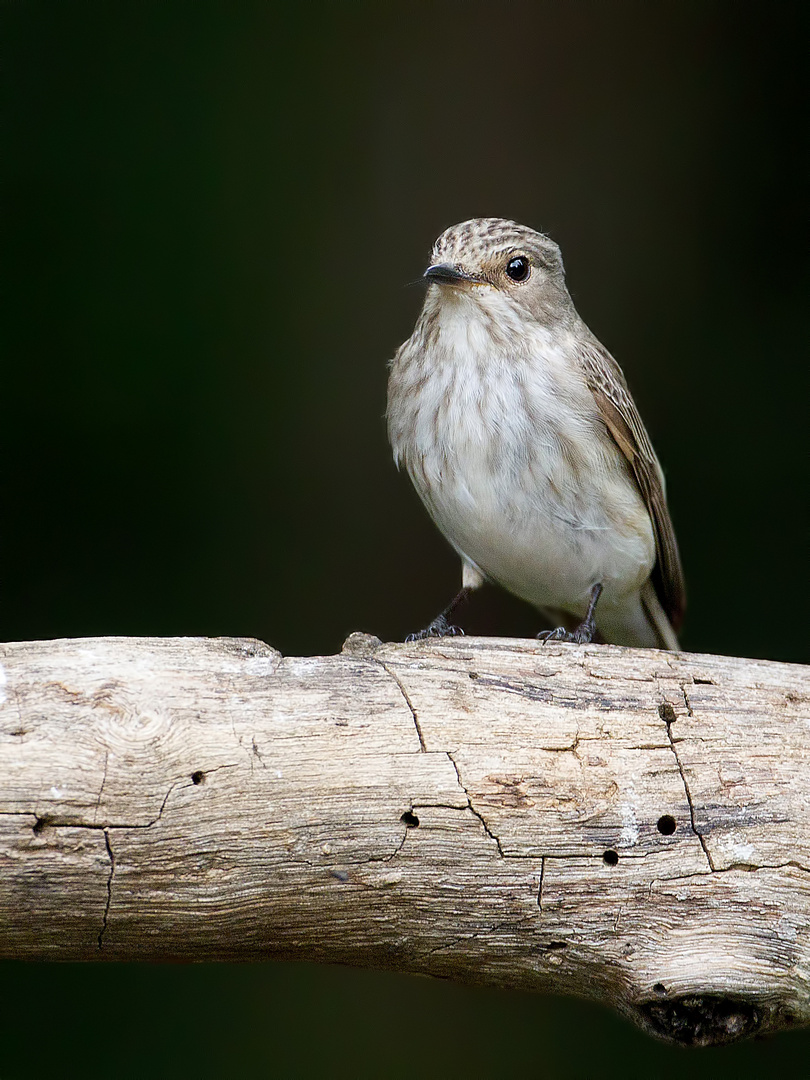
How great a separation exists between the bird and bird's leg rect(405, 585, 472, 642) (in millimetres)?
10

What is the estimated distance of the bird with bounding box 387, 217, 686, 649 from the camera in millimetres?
3744

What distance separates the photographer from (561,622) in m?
4.95

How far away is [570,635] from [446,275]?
123cm

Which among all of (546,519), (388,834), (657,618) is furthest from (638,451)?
(388,834)

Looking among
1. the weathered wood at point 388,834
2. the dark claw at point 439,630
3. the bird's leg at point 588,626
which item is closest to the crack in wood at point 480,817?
the weathered wood at point 388,834

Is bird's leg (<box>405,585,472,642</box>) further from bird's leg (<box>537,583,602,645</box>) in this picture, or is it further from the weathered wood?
the weathered wood

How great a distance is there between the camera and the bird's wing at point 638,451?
12.9 ft

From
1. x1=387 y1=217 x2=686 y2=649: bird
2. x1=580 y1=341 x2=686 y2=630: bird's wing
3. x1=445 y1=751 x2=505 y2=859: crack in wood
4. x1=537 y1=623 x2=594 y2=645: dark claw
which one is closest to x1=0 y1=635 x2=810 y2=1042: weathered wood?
x1=445 y1=751 x2=505 y2=859: crack in wood

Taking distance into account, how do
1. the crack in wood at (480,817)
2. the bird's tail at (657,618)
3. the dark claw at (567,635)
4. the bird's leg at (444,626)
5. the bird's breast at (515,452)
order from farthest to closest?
the bird's tail at (657,618)
the bird's leg at (444,626)
the bird's breast at (515,452)
the dark claw at (567,635)
the crack in wood at (480,817)

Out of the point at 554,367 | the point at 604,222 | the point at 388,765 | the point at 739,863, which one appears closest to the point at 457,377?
the point at 554,367

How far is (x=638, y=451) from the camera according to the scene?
13.5ft

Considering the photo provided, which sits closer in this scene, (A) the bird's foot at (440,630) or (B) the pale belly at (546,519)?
(B) the pale belly at (546,519)

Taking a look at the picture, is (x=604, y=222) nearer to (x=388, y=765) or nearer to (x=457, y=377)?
(x=457, y=377)

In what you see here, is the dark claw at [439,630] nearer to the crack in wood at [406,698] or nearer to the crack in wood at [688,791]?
the crack in wood at [406,698]
